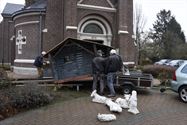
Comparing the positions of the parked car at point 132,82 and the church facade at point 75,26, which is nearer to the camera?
the parked car at point 132,82

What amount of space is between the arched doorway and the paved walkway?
11.1 m

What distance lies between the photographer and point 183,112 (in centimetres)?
1029

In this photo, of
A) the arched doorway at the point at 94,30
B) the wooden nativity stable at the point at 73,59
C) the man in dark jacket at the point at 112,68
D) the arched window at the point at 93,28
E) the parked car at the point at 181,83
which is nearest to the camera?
the parked car at the point at 181,83

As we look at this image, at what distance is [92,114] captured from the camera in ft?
31.4

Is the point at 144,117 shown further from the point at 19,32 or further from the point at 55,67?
the point at 19,32

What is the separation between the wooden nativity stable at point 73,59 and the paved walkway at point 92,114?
266 centimetres

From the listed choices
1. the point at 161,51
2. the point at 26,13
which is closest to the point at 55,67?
the point at 26,13

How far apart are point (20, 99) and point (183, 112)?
6295 millimetres

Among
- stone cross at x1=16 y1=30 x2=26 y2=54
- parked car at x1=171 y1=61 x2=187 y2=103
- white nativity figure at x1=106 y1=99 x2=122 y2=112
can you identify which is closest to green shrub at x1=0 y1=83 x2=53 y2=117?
white nativity figure at x1=106 y1=99 x2=122 y2=112

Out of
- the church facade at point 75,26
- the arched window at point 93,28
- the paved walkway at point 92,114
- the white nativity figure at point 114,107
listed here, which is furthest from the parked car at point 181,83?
the arched window at point 93,28

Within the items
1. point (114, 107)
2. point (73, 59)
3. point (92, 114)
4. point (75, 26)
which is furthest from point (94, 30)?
point (92, 114)

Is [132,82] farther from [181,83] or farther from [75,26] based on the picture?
[75,26]

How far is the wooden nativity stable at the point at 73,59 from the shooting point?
14.1 metres

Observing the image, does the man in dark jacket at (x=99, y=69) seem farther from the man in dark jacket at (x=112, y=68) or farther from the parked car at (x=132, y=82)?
the parked car at (x=132, y=82)
